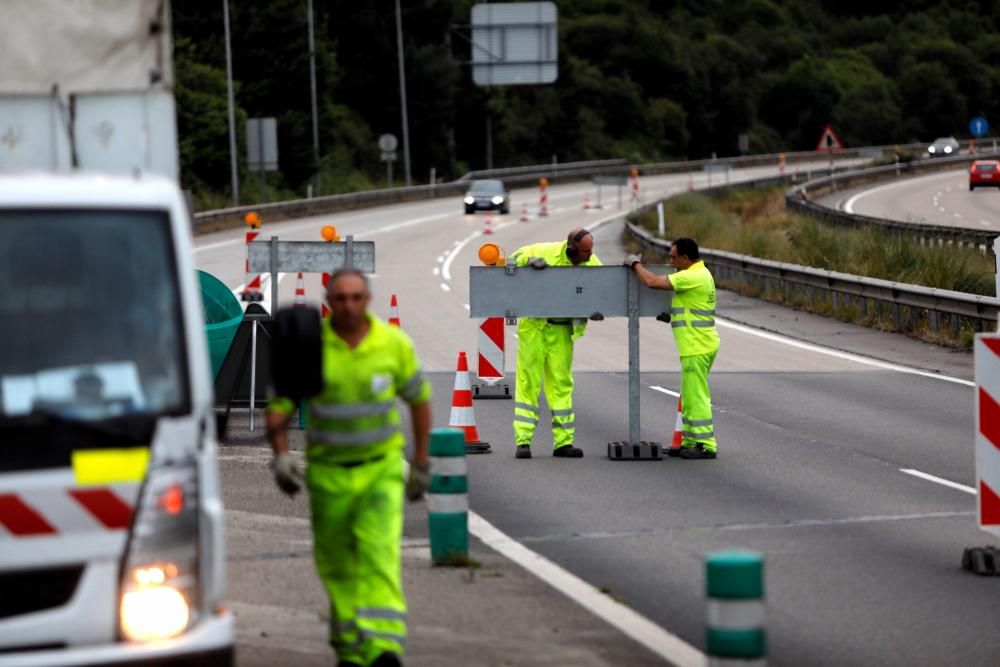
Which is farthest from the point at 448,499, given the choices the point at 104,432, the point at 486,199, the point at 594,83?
the point at 594,83

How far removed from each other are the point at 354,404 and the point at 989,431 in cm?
398

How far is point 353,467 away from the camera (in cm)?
788

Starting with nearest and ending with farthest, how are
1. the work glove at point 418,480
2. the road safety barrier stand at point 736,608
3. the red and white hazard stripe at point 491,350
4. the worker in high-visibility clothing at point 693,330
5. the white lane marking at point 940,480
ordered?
the road safety barrier stand at point 736,608 → the work glove at point 418,480 → the white lane marking at point 940,480 → the worker in high-visibility clothing at point 693,330 → the red and white hazard stripe at point 491,350

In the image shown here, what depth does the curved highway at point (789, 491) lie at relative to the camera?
955 centimetres

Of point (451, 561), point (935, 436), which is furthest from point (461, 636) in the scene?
point (935, 436)

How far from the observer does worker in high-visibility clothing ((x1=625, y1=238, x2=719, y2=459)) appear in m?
15.1

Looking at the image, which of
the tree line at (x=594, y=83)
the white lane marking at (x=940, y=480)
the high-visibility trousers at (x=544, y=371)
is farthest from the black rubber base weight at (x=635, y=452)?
the tree line at (x=594, y=83)

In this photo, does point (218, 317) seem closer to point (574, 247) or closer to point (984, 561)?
point (574, 247)

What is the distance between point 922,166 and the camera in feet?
313

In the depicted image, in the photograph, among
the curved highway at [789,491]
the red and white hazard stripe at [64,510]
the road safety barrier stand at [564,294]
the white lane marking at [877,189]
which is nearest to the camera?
the red and white hazard stripe at [64,510]

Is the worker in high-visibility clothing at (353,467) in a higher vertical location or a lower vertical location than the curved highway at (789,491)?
higher

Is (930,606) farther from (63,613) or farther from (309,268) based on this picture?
(309,268)

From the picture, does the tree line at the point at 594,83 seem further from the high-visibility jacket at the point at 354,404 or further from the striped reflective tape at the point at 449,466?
the high-visibility jacket at the point at 354,404

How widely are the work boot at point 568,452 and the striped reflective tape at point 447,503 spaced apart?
16.5 feet
